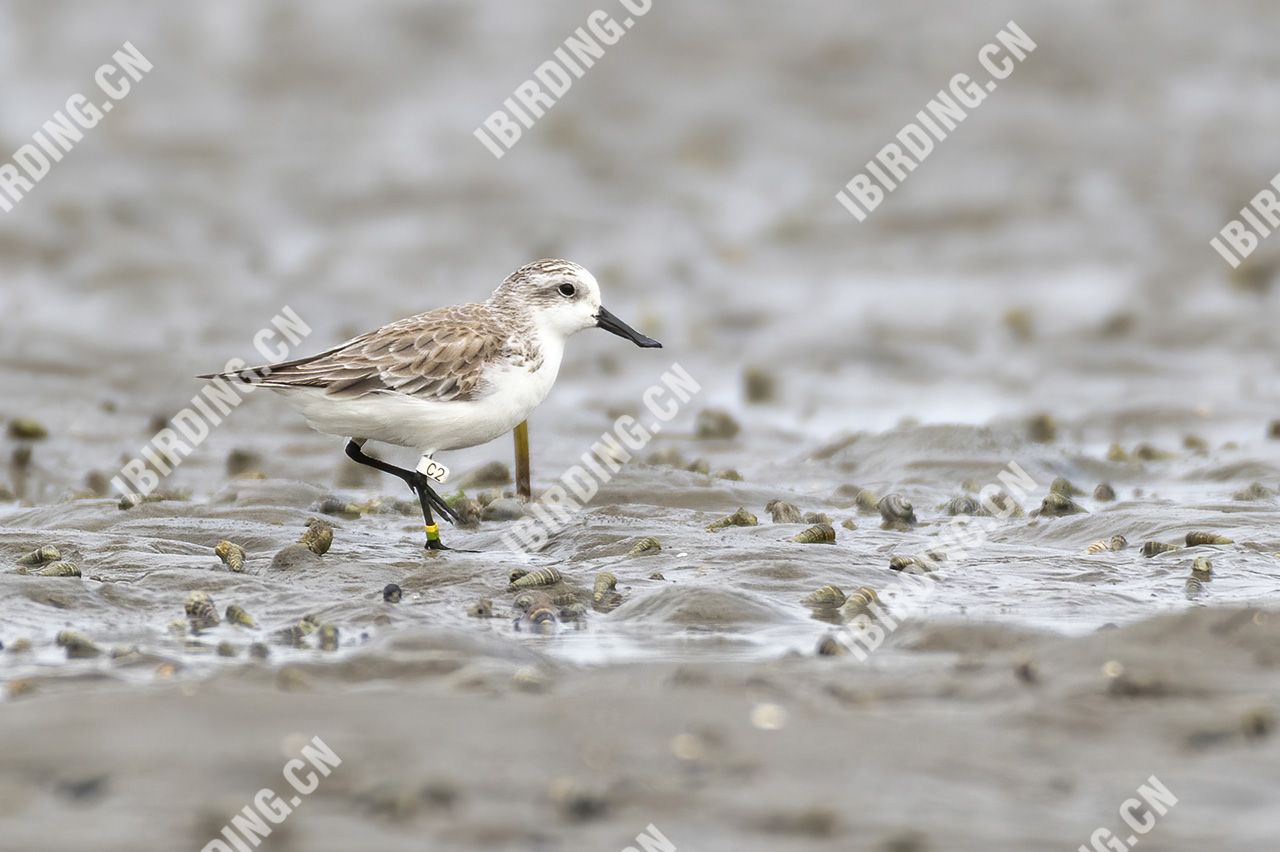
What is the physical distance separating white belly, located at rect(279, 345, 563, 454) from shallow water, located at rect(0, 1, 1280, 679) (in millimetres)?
656

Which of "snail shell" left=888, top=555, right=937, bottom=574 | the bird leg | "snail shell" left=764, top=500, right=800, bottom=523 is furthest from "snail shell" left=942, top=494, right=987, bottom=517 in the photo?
the bird leg

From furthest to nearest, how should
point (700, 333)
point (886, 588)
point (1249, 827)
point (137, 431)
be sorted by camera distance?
point (700, 333), point (137, 431), point (886, 588), point (1249, 827)

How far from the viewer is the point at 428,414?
334 inches

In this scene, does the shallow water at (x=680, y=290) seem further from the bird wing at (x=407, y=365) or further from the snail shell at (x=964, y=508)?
the bird wing at (x=407, y=365)

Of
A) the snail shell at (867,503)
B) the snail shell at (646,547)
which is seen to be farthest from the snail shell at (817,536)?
the snail shell at (867,503)

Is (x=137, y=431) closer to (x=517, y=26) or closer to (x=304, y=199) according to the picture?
(x=304, y=199)

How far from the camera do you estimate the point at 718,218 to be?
18.9 metres

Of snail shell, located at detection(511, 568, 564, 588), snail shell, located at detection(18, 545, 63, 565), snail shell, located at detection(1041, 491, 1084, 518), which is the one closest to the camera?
snail shell, located at detection(511, 568, 564, 588)

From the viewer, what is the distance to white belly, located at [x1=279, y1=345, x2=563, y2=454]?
27.6 feet

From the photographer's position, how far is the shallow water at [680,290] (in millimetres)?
7809

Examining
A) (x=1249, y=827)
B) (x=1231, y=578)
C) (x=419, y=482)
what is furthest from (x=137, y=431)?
(x=1249, y=827)

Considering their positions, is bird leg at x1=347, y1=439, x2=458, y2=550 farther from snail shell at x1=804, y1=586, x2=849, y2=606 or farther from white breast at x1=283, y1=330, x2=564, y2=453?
snail shell at x1=804, y1=586, x2=849, y2=606

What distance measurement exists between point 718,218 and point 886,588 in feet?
38.4

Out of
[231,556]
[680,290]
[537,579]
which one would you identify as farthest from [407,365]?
[680,290]
